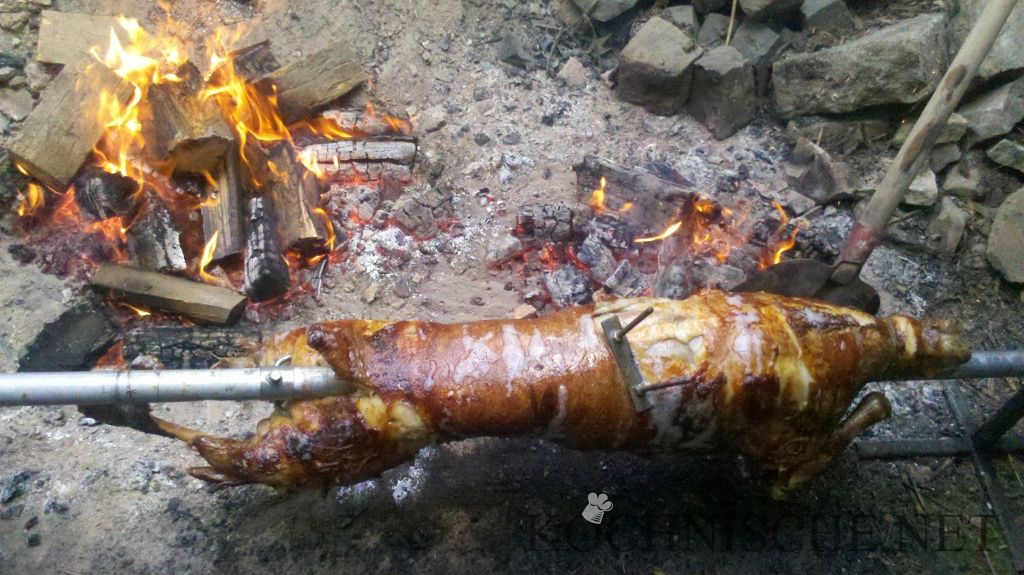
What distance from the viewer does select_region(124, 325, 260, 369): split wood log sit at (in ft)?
12.5

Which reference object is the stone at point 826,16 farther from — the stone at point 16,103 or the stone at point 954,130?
the stone at point 16,103

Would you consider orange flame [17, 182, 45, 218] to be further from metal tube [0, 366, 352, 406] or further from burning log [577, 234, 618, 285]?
burning log [577, 234, 618, 285]

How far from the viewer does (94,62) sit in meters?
4.55

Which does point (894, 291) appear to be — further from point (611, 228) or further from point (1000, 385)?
point (611, 228)

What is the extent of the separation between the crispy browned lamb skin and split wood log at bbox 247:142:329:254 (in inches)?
64.4

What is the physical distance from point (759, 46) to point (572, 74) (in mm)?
1579

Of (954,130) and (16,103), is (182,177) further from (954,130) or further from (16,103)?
(954,130)

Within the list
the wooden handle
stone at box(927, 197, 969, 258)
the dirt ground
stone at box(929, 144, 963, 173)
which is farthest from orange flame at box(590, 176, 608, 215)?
stone at box(929, 144, 963, 173)

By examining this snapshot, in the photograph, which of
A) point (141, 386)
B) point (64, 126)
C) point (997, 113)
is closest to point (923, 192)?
point (997, 113)

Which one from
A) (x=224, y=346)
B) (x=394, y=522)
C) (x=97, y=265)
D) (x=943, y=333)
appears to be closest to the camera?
(x=943, y=333)

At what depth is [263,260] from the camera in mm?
4016

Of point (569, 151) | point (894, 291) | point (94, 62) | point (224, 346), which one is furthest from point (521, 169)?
point (94, 62)

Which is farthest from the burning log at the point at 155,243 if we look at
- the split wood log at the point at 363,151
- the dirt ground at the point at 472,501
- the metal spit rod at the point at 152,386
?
the metal spit rod at the point at 152,386

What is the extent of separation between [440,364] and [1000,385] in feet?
12.0
